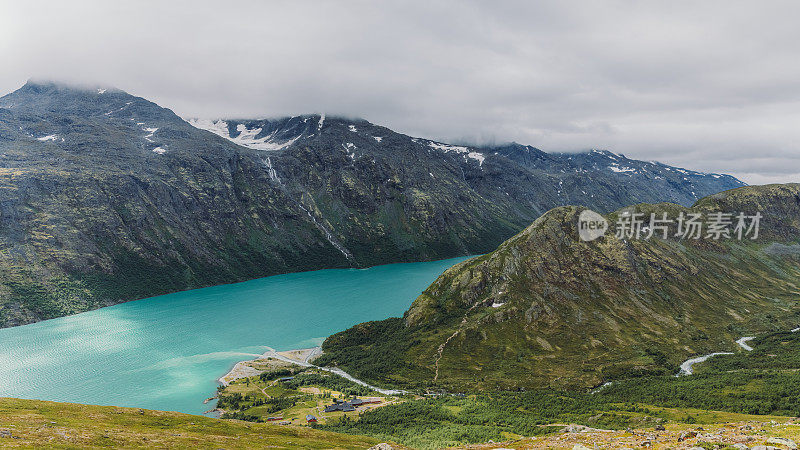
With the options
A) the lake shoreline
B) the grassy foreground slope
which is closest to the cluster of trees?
the grassy foreground slope

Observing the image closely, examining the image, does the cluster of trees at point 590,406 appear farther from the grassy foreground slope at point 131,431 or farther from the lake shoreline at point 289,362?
the lake shoreline at point 289,362

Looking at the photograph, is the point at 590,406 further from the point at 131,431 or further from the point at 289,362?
the point at 289,362

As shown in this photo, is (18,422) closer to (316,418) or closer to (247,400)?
(316,418)

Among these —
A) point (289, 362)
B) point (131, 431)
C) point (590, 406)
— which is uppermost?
point (131, 431)

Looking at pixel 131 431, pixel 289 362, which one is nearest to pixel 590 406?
pixel 131 431

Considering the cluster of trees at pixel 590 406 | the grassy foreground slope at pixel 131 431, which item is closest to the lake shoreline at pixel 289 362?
the cluster of trees at pixel 590 406

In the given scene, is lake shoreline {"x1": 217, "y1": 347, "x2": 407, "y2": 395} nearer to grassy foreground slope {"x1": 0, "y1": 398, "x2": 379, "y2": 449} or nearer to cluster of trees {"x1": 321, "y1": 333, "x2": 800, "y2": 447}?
cluster of trees {"x1": 321, "y1": 333, "x2": 800, "y2": 447}

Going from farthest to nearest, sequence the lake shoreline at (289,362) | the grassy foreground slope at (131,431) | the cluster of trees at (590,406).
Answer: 1. the lake shoreline at (289,362)
2. the cluster of trees at (590,406)
3. the grassy foreground slope at (131,431)

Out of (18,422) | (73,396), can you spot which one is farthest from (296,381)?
(18,422)

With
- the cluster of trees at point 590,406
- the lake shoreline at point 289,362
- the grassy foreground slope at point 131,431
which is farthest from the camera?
the lake shoreline at point 289,362
